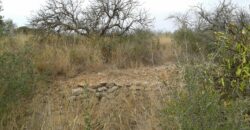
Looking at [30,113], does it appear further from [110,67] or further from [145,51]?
[145,51]

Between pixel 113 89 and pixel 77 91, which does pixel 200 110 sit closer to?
pixel 77 91

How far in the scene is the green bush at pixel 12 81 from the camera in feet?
16.3

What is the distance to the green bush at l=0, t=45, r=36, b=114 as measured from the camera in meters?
4.98

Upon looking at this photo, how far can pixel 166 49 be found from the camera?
12961mm

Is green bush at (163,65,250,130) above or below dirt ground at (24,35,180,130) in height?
above

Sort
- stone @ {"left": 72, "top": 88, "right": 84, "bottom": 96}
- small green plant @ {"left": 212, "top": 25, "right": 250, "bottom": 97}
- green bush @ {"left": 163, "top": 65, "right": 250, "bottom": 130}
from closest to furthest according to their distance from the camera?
green bush @ {"left": 163, "top": 65, "right": 250, "bottom": 130}
small green plant @ {"left": 212, "top": 25, "right": 250, "bottom": 97}
stone @ {"left": 72, "top": 88, "right": 84, "bottom": 96}

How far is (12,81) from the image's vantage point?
510 cm

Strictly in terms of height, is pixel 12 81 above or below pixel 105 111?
above

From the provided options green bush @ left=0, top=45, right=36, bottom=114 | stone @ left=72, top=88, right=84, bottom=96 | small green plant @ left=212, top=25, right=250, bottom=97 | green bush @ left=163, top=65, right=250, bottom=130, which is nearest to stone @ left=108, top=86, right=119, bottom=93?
stone @ left=72, top=88, right=84, bottom=96

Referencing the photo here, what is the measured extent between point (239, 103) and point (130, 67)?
7.87 m

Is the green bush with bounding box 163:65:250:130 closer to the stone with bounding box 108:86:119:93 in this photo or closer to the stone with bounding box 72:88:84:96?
the stone with bounding box 72:88:84:96

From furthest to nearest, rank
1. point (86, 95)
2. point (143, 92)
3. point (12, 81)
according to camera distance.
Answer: point (143, 92), point (12, 81), point (86, 95)

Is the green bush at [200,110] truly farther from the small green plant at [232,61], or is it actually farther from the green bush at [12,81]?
the green bush at [12,81]

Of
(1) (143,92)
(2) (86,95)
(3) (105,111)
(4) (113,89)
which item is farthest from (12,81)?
(4) (113,89)
